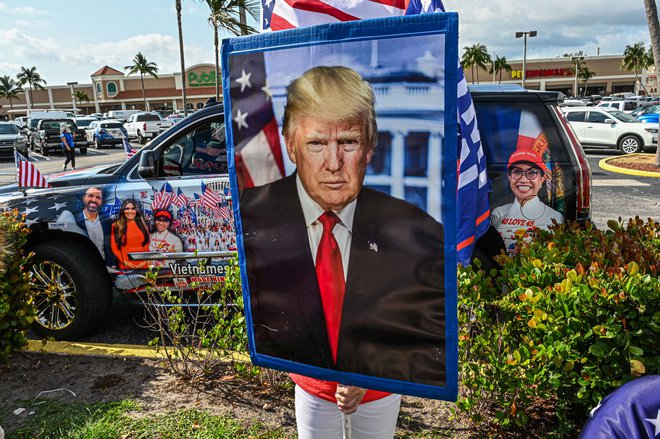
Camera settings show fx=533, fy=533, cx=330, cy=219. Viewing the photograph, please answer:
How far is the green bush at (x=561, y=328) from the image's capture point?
2.57 metres

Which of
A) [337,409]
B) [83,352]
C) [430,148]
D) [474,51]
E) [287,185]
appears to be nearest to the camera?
[430,148]

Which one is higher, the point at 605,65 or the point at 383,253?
the point at 605,65

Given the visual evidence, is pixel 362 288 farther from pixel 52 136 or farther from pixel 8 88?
pixel 8 88

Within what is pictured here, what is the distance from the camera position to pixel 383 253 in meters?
1.73

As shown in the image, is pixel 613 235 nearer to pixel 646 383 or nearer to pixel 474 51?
pixel 646 383

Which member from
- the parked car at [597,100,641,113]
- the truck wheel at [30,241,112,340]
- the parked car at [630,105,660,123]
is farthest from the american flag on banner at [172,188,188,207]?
the parked car at [597,100,641,113]

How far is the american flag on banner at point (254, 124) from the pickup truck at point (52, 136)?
98.5 feet

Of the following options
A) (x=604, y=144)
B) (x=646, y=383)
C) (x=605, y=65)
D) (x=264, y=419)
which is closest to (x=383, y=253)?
(x=646, y=383)

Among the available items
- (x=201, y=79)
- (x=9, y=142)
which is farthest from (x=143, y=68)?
(x=9, y=142)

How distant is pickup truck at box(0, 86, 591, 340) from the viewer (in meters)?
4.54

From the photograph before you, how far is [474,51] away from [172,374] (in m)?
79.2

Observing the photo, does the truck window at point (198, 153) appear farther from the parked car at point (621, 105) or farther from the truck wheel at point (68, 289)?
the parked car at point (621, 105)

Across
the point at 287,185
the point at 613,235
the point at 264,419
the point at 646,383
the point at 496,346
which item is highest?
the point at 287,185

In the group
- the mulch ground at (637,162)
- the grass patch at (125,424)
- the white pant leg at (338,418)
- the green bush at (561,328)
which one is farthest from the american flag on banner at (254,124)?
the mulch ground at (637,162)
